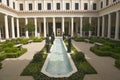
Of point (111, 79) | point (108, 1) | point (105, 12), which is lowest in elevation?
point (111, 79)

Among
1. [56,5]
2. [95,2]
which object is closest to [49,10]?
[56,5]

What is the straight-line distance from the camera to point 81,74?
714cm

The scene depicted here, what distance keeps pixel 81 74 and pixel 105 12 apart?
26.7 m

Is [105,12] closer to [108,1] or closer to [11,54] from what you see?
[108,1]

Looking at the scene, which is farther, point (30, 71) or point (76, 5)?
point (76, 5)

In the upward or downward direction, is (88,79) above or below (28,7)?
below

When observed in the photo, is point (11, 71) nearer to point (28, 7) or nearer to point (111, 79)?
point (111, 79)

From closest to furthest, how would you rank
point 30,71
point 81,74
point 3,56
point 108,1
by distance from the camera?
point 81,74
point 30,71
point 3,56
point 108,1

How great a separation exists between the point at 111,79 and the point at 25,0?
3436 centimetres

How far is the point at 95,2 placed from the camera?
123ft

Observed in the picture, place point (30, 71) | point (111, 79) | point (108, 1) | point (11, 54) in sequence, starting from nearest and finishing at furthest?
point (111, 79), point (30, 71), point (11, 54), point (108, 1)

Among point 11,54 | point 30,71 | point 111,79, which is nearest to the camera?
point 111,79

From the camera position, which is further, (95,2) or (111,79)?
(95,2)

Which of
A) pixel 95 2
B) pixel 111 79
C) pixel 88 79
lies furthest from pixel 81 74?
pixel 95 2
